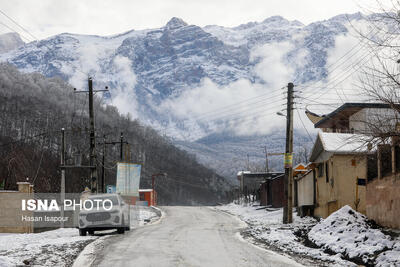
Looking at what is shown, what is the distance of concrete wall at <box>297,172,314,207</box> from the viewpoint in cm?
3294

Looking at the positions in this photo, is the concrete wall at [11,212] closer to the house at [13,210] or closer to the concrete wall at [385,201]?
the house at [13,210]

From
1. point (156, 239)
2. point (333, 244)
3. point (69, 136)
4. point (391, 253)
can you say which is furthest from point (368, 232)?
point (69, 136)

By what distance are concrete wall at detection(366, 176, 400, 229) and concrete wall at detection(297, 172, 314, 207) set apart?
12.2m

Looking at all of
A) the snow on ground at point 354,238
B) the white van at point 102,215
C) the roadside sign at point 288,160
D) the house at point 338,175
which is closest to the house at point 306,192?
the house at point 338,175

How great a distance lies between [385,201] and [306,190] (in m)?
16.2

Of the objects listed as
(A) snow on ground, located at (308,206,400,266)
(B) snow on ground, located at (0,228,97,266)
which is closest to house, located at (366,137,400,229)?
(A) snow on ground, located at (308,206,400,266)

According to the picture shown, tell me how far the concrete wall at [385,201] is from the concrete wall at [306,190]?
12.2 meters

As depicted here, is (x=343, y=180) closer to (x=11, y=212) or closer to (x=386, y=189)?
(x=386, y=189)

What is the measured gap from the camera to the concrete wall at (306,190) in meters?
32.9

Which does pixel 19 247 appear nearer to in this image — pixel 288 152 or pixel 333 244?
pixel 333 244

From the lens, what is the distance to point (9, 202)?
2475 centimetres

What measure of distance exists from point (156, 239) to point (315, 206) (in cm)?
1499

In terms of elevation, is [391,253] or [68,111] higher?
[68,111]

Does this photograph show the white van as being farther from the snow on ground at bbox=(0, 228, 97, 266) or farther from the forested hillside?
the forested hillside
